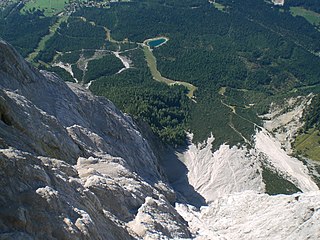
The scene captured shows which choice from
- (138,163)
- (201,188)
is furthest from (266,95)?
(138,163)

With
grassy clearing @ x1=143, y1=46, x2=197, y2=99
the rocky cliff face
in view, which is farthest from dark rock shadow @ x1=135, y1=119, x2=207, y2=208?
grassy clearing @ x1=143, y1=46, x2=197, y2=99

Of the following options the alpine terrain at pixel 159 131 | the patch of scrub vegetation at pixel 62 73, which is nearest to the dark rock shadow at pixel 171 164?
the alpine terrain at pixel 159 131

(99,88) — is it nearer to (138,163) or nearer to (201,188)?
(201,188)

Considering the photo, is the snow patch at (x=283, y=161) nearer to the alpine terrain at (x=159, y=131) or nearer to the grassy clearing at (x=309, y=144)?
the alpine terrain at (x=159, y=131)

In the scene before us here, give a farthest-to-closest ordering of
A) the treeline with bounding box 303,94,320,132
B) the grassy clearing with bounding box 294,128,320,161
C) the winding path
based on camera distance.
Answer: the winding path
the treeline with bounding box 303,94,320,132
the grassy clearing with bounding box 294,128,320,161

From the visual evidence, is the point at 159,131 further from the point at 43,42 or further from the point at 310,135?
the point at 43,42

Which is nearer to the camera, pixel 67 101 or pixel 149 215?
pixel 149 215

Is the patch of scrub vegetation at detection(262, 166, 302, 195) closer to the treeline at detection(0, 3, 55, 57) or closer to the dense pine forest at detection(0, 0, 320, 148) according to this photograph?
the dense pine forest at detection(0, 0, 320, 148)
